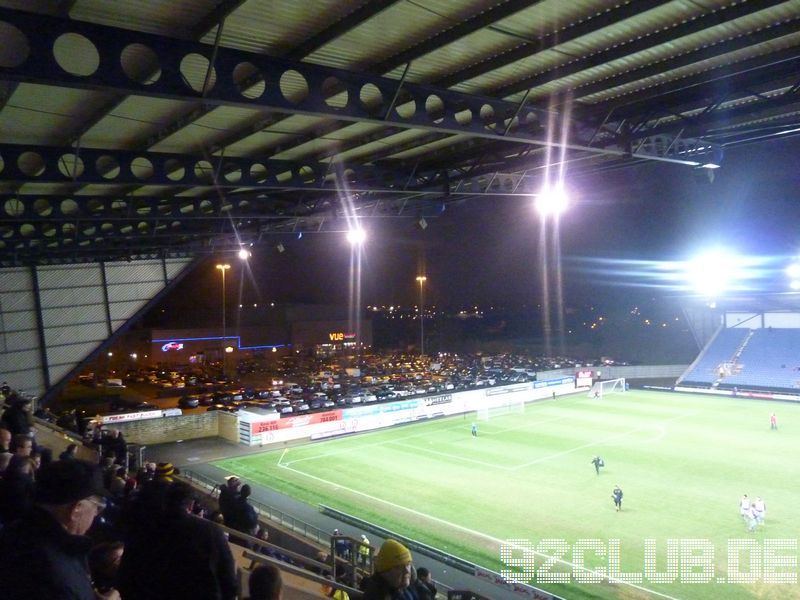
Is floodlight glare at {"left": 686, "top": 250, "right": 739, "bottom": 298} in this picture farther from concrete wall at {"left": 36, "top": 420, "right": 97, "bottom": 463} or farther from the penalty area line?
concrete wall at {"left": 36, "top": 420, "right": 97, "bottom": 463}

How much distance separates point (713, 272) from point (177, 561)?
52.6m

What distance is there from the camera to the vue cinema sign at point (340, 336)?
6988 cm

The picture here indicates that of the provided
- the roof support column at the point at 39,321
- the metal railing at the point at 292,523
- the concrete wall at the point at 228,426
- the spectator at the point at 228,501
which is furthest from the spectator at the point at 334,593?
the roof support column at the point at 39,321

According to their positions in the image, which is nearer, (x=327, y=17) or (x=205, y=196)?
(x=327, y=17)

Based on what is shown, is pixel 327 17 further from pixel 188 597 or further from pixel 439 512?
pixel 439 512

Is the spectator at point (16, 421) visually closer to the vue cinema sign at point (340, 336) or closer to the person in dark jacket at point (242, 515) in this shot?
the person in dark jacket at point (242, 515)

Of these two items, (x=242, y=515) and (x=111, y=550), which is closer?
(x=111, y=550)

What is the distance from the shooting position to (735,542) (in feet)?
51.9

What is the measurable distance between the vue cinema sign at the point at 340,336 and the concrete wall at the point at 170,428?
40.0 metres

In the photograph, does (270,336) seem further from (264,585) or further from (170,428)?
(264,585)

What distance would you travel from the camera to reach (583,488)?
2100 centimetres

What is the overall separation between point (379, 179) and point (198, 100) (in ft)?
23.5

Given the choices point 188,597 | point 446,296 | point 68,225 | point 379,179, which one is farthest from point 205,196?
point 446,296

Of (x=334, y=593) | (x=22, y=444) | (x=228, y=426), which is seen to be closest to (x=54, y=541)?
(x=334, y=593)
